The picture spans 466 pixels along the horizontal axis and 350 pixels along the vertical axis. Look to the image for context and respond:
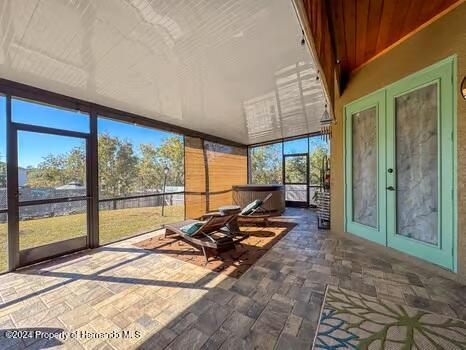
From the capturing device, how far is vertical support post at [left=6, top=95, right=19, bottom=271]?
113 inches

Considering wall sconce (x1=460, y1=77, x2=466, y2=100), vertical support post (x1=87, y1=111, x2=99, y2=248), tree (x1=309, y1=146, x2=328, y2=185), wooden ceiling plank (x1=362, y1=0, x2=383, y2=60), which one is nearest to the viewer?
wall sconce (x1=460, y1=77, x2=466, y2=100)

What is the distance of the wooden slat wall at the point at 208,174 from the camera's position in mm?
5871

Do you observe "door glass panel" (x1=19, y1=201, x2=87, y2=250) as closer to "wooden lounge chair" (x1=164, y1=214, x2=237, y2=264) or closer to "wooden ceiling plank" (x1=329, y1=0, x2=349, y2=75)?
"wooden lounge chair" (x1=164, y1=214, x2=237, y2=264)

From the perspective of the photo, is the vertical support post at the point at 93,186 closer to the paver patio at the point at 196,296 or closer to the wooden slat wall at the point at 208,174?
the paver patio at the point at 196,296

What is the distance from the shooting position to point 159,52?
93.5 inches

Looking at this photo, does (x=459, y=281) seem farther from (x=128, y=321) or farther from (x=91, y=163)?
(x=91, y=163)

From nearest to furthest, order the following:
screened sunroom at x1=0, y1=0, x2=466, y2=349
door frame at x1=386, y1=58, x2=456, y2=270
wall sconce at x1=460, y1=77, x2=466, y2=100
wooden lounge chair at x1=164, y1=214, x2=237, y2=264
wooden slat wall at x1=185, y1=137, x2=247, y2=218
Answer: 1. screened sunroom at x1=0, y1=0, x2=466, y2=349
2. wall sconce at x1=460, y1=77, x2=466, y2=100
3. door frame at x1=386, y1=58, x2=456, y2=270
4. wooden lounge chair at x1=164, y1=214, x2=237, y2=264
5. wooden slat wall at x1=185, y1=137, x2=247, y2=218

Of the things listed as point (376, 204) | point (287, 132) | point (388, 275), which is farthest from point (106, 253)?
point (287, 132)

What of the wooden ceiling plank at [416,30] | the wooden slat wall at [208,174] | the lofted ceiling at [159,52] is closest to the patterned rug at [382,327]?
the lofted ceiling at [159,52]

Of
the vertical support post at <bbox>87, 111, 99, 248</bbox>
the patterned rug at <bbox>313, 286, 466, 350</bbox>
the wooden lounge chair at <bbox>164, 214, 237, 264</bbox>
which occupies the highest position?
the vertical support post at <bbox>87, 111, 99, 248</bbox>

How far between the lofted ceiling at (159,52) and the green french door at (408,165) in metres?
1.26

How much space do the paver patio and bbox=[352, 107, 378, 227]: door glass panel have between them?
759 millimetres

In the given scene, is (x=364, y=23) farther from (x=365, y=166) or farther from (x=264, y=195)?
(x=264, y=195)

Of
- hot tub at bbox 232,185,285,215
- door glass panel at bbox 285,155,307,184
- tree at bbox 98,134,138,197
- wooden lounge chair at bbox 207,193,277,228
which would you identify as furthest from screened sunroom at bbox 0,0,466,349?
door glass panel at bbox 285,155,307,184
